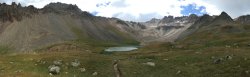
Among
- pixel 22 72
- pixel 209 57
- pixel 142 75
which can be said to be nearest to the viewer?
pixel 142 75

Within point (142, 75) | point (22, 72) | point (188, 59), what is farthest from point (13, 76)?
point (188, 59)

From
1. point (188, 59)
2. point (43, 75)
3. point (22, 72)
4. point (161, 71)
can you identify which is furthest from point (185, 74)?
point (22, 72)

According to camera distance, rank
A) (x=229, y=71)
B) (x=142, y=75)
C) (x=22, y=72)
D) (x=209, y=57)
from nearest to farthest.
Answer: (x=229, y=71) < (x=142, y=75) < (x=22, y=72) < (x=209, y=57)

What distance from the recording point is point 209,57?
274 feet

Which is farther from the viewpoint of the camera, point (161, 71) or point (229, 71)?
point (161, 71)

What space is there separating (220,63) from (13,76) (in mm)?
34332

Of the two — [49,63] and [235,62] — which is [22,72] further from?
[235,62]

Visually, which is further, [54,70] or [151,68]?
[151,68]

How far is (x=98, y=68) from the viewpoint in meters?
80.2

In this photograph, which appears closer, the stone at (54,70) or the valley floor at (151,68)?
the valley floor at (151,68)

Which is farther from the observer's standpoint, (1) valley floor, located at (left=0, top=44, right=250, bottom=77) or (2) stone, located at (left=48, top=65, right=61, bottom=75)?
(2) stone, located at (left=48, top=65, right=61, bottom=75)

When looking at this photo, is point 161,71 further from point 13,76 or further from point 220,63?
point 13,76

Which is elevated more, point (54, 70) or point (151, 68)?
point (54, 70)

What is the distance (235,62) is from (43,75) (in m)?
31.8
